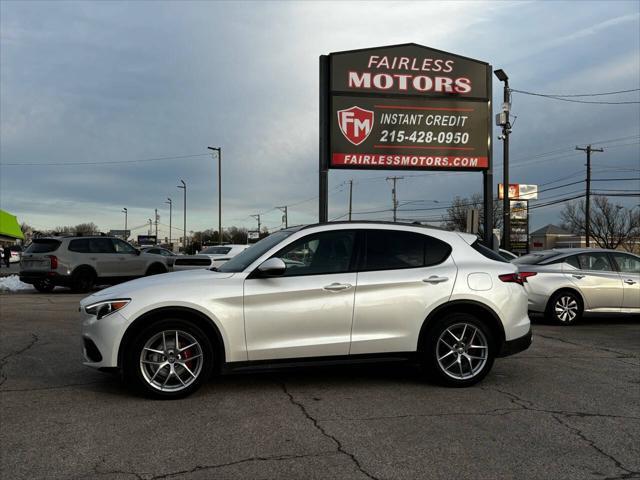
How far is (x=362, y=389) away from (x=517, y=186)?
239 feet

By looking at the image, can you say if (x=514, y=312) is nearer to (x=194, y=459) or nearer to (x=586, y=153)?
(x=194, y=459)

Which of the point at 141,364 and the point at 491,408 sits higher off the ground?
the point at 141,364

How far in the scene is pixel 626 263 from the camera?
11523mm

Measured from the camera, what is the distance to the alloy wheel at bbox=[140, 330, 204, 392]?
17.2ft

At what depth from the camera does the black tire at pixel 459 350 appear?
575 cm

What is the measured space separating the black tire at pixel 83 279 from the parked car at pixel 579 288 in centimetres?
1348

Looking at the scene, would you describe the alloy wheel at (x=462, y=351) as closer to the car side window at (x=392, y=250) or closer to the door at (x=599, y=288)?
the car side window at (x=392, y=250)

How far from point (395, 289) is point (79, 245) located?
50.7ft

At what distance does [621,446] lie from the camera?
4.18 meters

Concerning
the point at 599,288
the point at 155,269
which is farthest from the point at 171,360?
the point at 155,269

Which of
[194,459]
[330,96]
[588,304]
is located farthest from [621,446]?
[330,96]

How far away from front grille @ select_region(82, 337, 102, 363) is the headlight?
0.89 feet

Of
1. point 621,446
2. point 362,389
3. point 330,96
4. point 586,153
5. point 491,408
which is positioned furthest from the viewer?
point 586,153

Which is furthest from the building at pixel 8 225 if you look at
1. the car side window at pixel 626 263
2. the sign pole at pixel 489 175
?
the car side window at pixel 626 263
